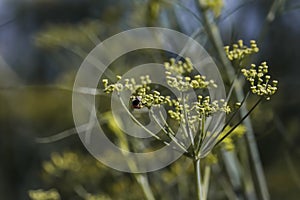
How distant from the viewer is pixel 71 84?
153 cm

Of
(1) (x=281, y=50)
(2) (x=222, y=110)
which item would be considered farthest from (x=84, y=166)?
(1) (x=281, y=50)

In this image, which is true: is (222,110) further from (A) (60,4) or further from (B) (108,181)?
(A) (60,4)

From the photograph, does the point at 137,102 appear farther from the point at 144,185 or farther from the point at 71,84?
the point at 71,84

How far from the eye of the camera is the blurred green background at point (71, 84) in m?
1.21

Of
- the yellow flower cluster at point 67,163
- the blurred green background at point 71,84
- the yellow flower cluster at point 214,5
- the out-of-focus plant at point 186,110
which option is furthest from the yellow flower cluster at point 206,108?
the yellow flower cluster at point 67,163

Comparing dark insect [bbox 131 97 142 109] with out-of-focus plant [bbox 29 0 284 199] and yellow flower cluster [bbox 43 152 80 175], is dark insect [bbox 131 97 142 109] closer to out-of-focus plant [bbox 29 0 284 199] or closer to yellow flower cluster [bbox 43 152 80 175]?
out-of-focus plant [bbox 29 0 284 199]

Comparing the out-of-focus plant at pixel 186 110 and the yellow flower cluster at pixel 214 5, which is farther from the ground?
the yellow flower cluster at pixel 214 5

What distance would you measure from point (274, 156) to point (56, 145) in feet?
3.98

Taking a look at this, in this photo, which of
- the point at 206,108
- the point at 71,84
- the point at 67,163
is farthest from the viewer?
the point at 71,84

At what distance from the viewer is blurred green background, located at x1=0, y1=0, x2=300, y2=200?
1.21m

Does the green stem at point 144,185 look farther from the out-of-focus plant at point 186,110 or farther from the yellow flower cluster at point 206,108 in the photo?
the yellow flower cluster at point 206,108

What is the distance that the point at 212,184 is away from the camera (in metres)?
1.53

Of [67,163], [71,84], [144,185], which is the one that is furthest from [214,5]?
[71,84]

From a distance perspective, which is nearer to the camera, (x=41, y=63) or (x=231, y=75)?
(x=231, y=75)
